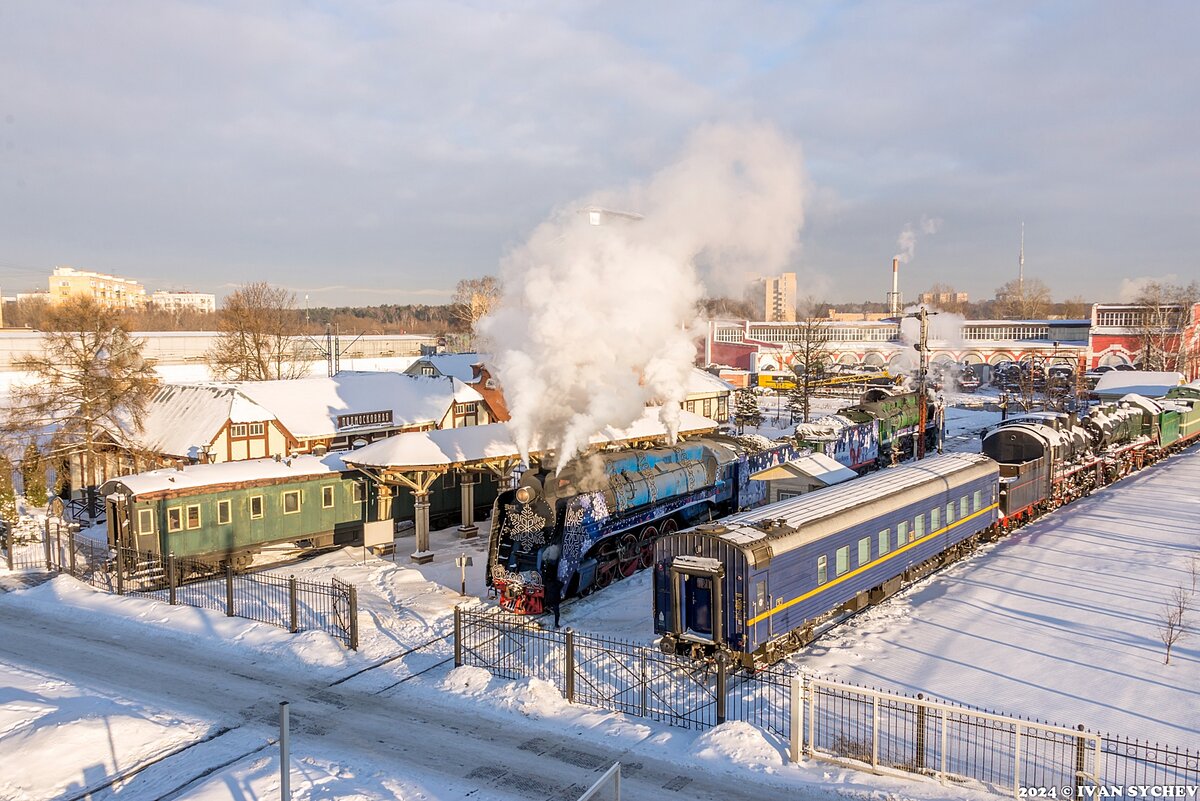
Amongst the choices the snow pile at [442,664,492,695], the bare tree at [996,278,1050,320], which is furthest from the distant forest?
the snow pile at [442,664,492,695]

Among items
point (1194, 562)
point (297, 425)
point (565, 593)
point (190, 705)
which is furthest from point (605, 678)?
point (297, 425)

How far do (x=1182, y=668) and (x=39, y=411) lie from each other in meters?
36.0

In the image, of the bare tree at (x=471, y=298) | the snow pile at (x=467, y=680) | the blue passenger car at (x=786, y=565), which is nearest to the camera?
the snow pile at (x=467, y=680)

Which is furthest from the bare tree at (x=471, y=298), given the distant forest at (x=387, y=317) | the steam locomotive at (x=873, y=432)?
the steam locomotive at (x=873, y=432)

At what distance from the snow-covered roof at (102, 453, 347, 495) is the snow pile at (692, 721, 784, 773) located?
18348 mm

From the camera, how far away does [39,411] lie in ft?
99.2

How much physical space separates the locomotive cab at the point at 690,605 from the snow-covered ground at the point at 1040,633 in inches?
73.7

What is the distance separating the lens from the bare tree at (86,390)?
30.6 metres

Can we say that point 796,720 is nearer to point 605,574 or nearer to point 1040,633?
point 1040,633

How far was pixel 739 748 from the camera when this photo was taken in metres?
12.2

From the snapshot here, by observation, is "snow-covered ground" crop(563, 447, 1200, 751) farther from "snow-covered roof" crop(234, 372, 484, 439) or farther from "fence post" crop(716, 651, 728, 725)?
"snow-covered roof" crop(234, 372, 484, 439)

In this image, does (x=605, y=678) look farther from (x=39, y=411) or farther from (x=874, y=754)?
(x=39, y=411)

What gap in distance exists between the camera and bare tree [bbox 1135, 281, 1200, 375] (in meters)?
73.6

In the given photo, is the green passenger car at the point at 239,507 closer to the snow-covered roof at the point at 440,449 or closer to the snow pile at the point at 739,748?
the snow-covered roof at the point at 440,449
